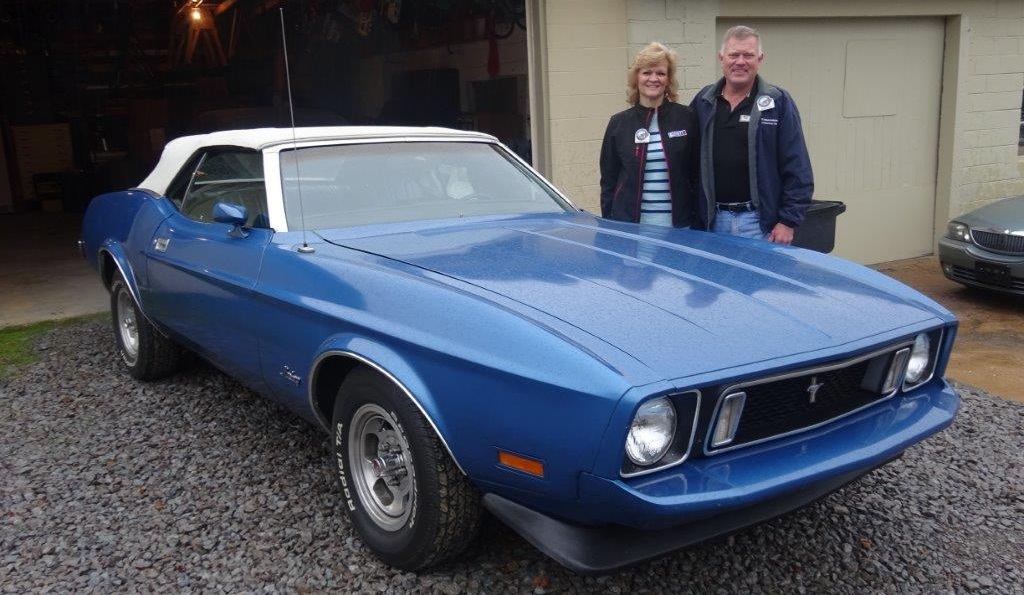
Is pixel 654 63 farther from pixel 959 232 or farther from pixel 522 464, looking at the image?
pixel 959 232

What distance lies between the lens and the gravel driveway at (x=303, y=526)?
2768mm

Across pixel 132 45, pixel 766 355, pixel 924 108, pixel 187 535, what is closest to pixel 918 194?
pixel 924 108

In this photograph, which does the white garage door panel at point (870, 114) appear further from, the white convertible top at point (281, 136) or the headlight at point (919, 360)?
the headlight at point (919, 360)

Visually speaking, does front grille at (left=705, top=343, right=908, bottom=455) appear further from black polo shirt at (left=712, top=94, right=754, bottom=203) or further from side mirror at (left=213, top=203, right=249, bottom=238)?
side mirror at (left=213, top=203, right=249, bottom=238)

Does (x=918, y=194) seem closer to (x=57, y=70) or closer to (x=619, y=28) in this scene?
(x=619, y=28)

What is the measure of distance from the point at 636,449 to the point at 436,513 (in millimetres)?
685

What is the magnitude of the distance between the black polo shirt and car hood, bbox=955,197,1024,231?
3262 millimetres

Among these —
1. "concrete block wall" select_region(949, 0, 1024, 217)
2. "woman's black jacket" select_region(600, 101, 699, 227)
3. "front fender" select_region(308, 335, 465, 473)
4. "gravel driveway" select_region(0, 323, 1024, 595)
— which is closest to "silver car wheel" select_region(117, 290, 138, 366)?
"gravel driveway" select_region(0, 323, 1024, 595)

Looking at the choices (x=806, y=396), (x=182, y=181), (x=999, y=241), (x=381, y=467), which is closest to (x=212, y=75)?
(x=182, y=181)

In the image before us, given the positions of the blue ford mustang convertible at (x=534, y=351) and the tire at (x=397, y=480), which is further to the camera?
the tire at (x=397, y=480)

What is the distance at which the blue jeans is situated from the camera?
14.0 ft

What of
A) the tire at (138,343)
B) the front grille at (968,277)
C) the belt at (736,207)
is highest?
the belt at (736,207)

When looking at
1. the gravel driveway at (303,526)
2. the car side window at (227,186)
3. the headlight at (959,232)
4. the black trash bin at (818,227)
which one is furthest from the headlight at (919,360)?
the headlight at (959,232)

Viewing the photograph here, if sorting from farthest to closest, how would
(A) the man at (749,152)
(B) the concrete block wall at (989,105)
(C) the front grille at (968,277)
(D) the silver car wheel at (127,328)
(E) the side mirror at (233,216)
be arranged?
(B) the concrete block wall at (989,105) → (C) the front grille at (968,277) → (D) the silver car wheel at (127,328) → (A) the man at (749,152) → (E) the side mirror at (233,216)
